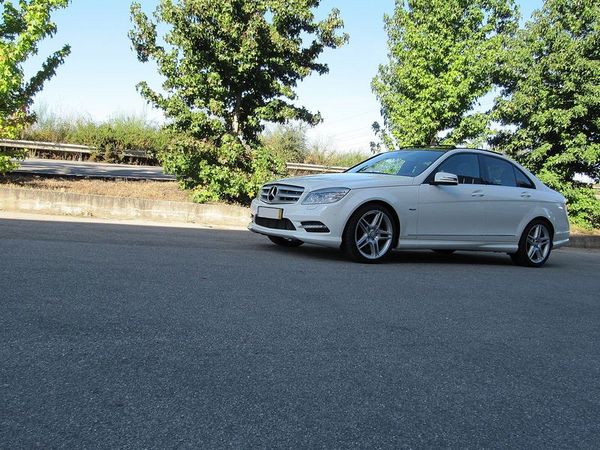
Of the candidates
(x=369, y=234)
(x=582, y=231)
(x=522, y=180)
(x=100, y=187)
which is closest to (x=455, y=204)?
→ (x=369, y=234)

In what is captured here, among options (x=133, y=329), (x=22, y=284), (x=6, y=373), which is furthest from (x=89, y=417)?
(x=22, y=284)

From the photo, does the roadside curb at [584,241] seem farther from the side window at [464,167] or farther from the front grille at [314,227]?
the front grille at [314,227]

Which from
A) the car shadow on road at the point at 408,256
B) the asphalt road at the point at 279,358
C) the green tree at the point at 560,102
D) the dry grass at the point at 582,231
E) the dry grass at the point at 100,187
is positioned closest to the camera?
the asphalt road at the point at 279,358

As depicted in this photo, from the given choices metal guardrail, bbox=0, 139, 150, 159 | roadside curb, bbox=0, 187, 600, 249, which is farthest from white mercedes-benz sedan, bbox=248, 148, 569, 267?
metal guardrail, bbox=0, 139, 150, 159

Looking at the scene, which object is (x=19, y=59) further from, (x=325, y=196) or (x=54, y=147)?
(x=54, y=147)

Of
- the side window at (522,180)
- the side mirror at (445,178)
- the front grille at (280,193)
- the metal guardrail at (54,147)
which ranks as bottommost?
the front grille at (280,193)

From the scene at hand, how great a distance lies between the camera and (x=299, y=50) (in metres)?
13.5

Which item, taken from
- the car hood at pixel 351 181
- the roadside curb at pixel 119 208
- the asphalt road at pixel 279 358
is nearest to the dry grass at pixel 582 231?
the roadside curb at pixel 119 208

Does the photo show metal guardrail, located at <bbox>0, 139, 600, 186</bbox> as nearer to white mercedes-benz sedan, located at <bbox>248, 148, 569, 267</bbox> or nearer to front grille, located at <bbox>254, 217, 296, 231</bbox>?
white mercedes-benz sedan, located at <bbox>248, 148, 569, 267</bbox>

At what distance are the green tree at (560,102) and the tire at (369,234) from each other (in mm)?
12783

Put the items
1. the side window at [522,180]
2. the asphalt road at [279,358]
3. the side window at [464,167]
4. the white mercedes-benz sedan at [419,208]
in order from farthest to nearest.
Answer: the side window at [522,180]
the side window at [464,167]
the white mercedes-benz sedan at [419,208]
the asphalt road at [279,358]

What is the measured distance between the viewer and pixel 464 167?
8648mm

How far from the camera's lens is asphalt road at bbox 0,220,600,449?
8.19 ft

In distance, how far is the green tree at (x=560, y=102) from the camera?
18.4 metres
